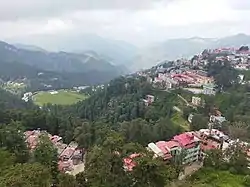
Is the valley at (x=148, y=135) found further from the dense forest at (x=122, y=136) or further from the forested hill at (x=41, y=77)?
the forested hill at (x=41, y=77)

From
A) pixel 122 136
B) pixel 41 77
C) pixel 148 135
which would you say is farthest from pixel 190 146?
pixel 41 77

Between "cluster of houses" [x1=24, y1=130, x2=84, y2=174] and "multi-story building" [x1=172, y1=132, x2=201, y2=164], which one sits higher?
"multi-story building" [x1=172, y1=132, x2=201, y2=164]

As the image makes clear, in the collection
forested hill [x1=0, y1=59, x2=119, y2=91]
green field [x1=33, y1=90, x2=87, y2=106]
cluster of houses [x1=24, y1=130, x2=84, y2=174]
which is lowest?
forested hill [x1=0, y1=59, x2=119, y2=91]

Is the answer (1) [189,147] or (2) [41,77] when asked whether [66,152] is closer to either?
(1) [189,147]

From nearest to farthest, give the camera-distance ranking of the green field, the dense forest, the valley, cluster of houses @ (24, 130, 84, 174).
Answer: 1. the dense forest
2. the valley
3. cluster of houses @ (24, 130, 84, 174)
4. the green field

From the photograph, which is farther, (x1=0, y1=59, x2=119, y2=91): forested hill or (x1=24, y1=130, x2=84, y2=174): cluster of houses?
(x1=0, y1=59, x2=119, y2=91): forested hill

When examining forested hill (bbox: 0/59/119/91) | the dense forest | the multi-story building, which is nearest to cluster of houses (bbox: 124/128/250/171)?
the multi-story building

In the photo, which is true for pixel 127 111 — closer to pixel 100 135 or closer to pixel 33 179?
pixel 100 135

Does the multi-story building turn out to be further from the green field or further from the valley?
the green field
